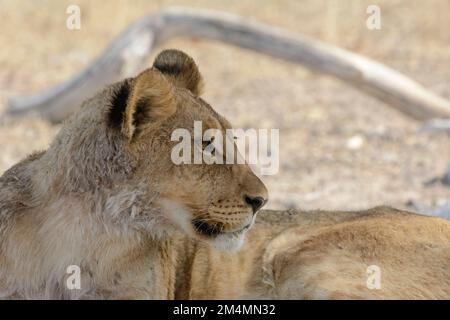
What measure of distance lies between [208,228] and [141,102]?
25.4 inches

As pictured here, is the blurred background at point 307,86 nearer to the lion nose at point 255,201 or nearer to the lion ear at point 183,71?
the lion ear at point 183,71

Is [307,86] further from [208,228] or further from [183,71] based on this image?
[208,228]

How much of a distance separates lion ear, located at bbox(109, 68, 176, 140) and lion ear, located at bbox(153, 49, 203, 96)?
1.55 feet

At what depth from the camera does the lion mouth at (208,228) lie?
4590mm

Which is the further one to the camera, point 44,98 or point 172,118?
point 44,98

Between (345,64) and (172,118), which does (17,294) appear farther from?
(345,64)

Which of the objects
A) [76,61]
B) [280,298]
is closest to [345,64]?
[76,61]

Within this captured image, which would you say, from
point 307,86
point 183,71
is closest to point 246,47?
point 307,86

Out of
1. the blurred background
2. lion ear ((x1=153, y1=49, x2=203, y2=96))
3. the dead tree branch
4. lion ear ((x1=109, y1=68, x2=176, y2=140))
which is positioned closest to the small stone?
the blurred background

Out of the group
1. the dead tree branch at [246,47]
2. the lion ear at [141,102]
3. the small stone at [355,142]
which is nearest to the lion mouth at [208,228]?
the lion ear at [141,102]

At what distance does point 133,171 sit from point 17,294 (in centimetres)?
79

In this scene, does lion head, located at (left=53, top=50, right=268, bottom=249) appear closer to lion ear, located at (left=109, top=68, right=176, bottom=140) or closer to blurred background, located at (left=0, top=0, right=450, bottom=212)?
lion ear, located at (left=109, top=68, right=176, bottom=140)

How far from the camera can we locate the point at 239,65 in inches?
545

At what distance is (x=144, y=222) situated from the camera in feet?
15.0
